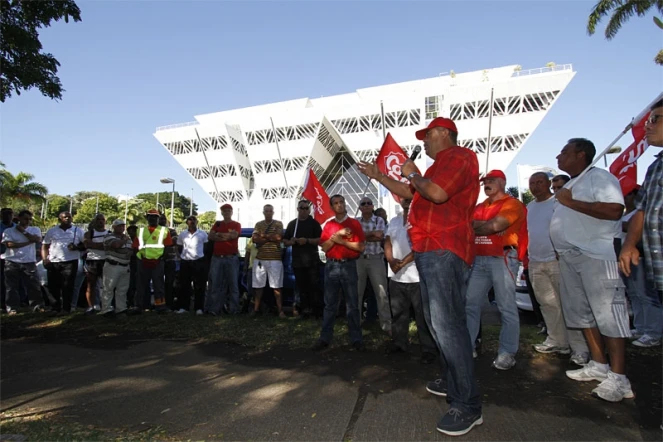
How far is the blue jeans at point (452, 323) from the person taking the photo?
2.46 m

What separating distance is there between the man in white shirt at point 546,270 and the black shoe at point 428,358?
1.29 metres

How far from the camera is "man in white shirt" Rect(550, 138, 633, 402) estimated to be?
9.90 ft

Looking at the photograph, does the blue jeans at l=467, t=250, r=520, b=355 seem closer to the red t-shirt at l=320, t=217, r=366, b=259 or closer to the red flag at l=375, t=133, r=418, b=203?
the red t-shirt at l=320, t=217, r=366, b=259

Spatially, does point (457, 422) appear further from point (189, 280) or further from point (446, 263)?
point (189, 280)

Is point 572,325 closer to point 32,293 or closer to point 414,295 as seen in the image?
point 414,295

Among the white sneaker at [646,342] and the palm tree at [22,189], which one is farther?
the palm tree at [22,189]

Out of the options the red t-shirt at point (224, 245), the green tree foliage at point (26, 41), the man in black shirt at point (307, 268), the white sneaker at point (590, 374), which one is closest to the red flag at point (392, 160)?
the man in black shirt at point (307, 268)

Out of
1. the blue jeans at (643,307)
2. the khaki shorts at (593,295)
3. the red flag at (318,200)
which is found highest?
the red flag at (318,200)

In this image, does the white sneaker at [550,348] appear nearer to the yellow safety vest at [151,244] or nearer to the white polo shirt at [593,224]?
the white polo shirt at [593,224]

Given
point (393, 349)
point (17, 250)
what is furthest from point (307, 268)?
point (17, 250)

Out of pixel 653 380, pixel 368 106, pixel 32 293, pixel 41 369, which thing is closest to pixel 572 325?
pixel 653 380

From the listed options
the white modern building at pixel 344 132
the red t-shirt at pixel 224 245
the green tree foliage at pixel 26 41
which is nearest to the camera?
the green tree foliage at pixel 26 41

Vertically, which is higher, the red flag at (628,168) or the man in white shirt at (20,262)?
the red flag at (628,168)

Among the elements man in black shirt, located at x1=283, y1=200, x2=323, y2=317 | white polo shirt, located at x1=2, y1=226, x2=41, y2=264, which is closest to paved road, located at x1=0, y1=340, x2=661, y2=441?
man in black shirt, located at x1=283, y1=200, x2=323, y2=317
